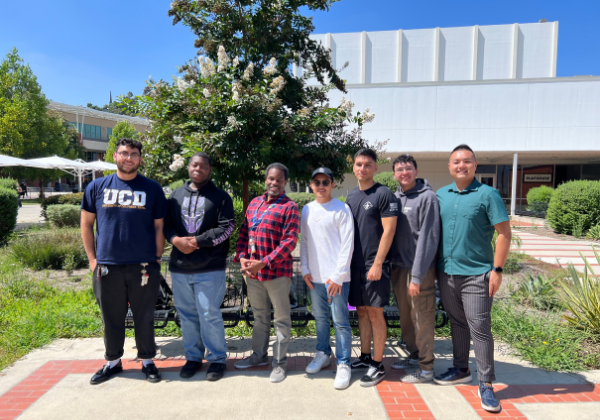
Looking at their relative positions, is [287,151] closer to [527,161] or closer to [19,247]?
[19,247]

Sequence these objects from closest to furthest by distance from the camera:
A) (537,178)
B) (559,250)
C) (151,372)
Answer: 1. (151,372)
2. (559,250)
3. (537,178)

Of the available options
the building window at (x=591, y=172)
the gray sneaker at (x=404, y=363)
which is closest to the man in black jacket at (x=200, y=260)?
the gray sneaker at (x=404, y=363)

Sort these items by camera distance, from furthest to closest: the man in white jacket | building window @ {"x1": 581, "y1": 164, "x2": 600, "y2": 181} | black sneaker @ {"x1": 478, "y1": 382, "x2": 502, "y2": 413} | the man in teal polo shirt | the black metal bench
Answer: building window @ {"x1": 581, "y1": 164, "x2": 600, "y2": 181} → the black metal bench → the man in white jacket → the man in teal polo shirt → black sneaker @ {"x1": 478, "y1": 382, "x2": 502, "y2": 413}

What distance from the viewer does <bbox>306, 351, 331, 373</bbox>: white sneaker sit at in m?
3.45

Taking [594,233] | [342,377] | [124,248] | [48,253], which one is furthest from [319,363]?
[594,233]

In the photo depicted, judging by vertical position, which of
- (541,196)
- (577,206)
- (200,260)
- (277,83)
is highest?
(277,83)

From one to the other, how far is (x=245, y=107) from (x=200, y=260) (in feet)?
5.89

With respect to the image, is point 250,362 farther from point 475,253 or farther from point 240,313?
point 475,253

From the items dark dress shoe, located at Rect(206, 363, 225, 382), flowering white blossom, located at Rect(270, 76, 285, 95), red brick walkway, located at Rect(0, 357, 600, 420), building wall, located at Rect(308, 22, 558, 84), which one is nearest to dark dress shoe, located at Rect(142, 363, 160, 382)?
red brick walkway, located at Rect(0, 357, 600, 420)

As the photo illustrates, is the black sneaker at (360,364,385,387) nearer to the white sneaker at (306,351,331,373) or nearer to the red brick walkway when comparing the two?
the red brick walkway

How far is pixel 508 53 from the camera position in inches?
1217

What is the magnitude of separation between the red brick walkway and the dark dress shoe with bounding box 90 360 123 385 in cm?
13

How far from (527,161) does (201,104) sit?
26861mm

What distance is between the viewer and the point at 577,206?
12.3 metres
